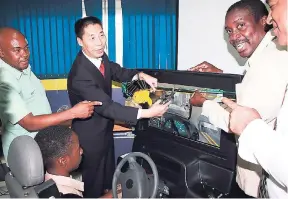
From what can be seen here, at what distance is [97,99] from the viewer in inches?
103

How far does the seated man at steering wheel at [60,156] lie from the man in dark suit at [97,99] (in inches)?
28.0

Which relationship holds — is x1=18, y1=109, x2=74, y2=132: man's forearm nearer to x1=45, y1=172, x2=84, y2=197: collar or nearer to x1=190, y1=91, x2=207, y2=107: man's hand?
x1=45, y1=172, x2=84, y2=197: collar

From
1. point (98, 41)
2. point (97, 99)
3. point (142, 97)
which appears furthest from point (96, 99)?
point (98, 41)

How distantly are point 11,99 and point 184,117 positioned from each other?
4.29 ft

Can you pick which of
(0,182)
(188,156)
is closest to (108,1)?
(188,156)

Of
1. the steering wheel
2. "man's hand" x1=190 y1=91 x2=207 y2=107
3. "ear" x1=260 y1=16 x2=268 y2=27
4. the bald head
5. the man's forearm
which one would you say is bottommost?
the steering wheel

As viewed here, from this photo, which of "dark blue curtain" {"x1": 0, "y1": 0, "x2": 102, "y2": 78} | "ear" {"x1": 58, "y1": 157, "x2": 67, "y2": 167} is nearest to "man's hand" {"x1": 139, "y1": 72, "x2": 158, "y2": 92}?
"ear" {"x1": 58, "y1": 157, "x2": 67, "y2": 167}

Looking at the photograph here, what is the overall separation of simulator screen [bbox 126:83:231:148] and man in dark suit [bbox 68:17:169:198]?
0.09 meters

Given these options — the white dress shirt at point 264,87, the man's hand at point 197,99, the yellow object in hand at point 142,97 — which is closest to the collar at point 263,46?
the white dress shirt at point 264,87

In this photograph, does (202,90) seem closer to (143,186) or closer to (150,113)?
(150,113)

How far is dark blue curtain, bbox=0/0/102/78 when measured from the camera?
11.6 ft

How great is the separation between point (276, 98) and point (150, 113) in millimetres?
994

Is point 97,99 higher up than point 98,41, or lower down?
lower down

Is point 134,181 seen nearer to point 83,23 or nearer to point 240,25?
point 240,25
